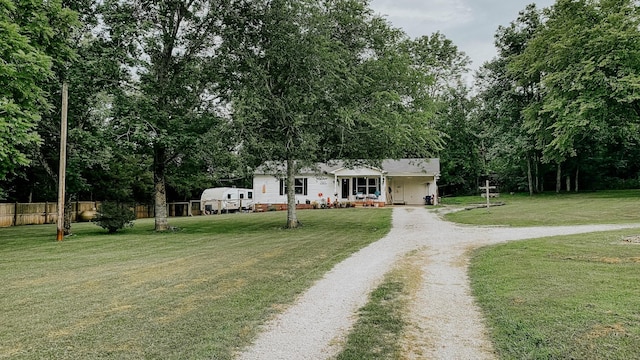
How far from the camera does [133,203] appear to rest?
30406 millimetres

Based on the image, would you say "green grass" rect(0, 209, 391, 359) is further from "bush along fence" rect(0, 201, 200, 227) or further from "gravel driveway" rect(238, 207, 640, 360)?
"bush along fence" rect(0, 201, 200, 227)

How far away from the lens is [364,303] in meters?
5.75

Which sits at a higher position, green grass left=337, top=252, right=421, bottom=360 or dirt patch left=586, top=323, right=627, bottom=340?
dirt patch left=586, top=323, right=627, bottom=340

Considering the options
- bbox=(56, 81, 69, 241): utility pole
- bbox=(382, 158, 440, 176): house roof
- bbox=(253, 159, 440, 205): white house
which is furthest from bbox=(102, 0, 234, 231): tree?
bbox=(382, 158, 440, 176): house roof

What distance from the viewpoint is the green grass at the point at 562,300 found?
391 centimetres

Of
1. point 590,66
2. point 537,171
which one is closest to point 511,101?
point 537,171

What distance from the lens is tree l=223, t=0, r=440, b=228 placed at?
15234 millimetres

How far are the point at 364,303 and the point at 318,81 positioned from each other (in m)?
11.0

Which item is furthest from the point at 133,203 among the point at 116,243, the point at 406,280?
the point at 406,280

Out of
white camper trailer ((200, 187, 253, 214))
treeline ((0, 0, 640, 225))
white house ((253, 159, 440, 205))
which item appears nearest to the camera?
treeline ((0, 0, 640, 225))

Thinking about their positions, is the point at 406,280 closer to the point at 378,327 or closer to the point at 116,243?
the point at 378,327

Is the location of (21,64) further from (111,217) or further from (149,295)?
(111,217)

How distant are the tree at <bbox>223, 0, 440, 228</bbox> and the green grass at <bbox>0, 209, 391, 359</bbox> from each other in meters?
5.03

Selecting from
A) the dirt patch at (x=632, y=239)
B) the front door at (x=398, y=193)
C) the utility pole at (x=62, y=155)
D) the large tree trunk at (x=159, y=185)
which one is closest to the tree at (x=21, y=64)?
the utility pole at (x=62, y=155)
